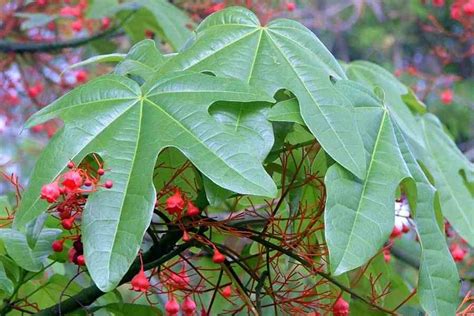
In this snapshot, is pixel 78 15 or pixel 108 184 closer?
pixel 108 184

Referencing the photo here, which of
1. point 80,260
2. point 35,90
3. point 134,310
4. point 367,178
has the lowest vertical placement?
point 35,90

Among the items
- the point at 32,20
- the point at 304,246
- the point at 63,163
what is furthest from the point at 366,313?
the point at 32,20

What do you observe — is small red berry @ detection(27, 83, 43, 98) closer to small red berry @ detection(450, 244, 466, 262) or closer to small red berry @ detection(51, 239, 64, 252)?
small red berry @ detection(450, 244, 466, 262)

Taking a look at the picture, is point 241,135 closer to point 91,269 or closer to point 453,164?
point 91,269

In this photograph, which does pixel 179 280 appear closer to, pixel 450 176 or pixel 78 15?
pixel 450 176

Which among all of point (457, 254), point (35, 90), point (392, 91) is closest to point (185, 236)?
point (392, 91)

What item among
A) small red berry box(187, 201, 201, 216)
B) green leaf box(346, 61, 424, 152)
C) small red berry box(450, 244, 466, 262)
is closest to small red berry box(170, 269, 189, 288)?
small red berry box(187, 201, 201, 216)

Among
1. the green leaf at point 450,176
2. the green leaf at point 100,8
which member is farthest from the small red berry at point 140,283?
the green leaf at point 100,8
